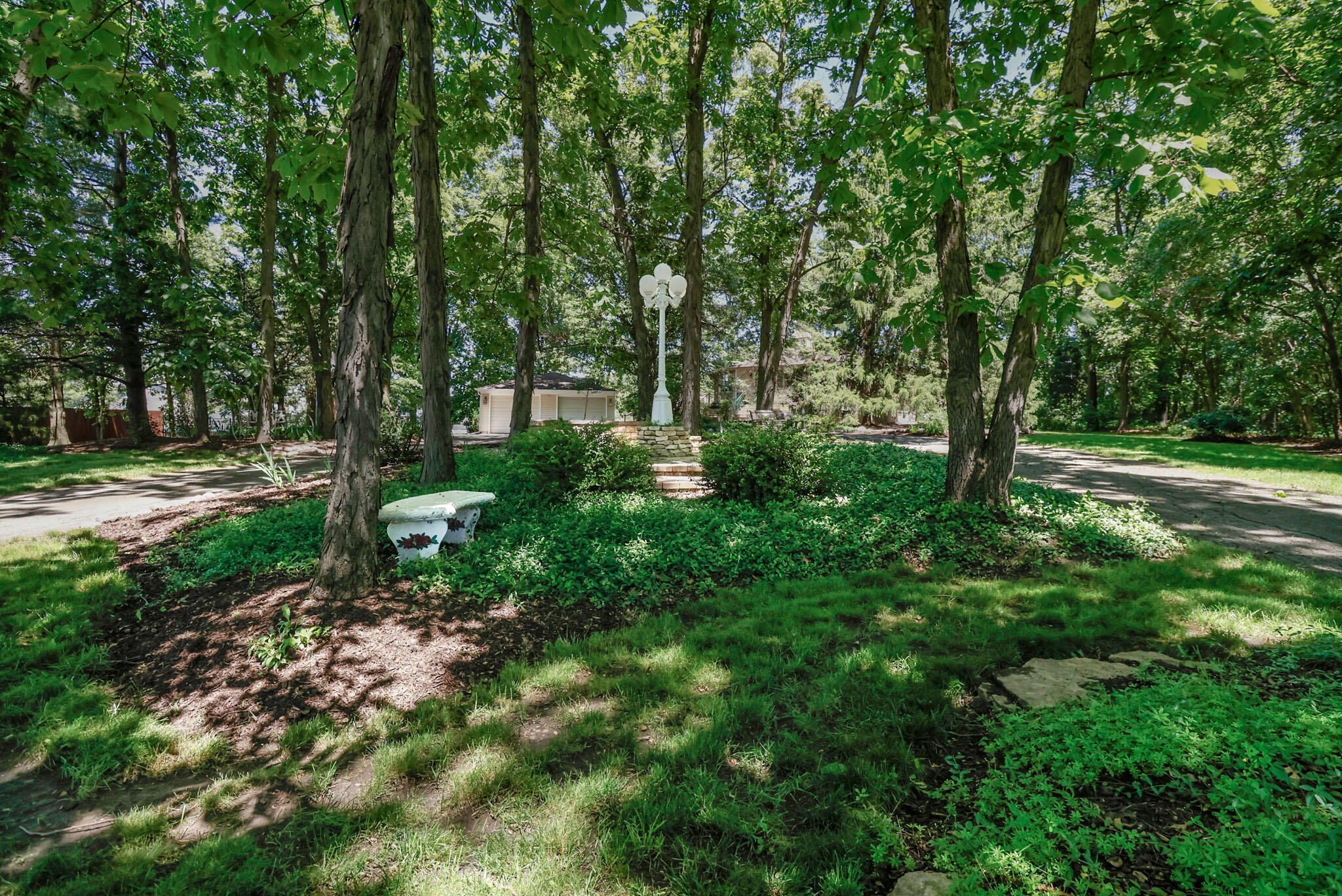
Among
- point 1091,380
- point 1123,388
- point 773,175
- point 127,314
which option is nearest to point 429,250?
point 773,175

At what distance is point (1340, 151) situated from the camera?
8.12m

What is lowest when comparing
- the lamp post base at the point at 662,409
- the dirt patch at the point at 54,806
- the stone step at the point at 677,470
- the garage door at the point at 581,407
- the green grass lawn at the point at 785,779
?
the dirt patch at the point at 54,806

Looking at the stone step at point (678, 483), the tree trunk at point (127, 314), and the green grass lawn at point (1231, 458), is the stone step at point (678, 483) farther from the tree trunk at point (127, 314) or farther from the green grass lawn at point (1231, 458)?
the tree trunk at point (127, 314)

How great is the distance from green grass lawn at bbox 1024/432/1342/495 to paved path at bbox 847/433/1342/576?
52 centimetres

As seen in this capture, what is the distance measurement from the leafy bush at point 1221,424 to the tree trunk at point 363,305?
877 inches

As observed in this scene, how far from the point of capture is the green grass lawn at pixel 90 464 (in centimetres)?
843

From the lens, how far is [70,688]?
2844mm

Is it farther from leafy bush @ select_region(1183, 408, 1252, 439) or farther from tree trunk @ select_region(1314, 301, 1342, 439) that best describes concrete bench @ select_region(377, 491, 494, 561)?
leafy bush @ select_region(1183, 408, 1252, 439)

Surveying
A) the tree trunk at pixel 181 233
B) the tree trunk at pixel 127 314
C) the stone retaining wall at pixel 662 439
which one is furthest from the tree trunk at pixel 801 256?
the tree trunk at pixel 127 314

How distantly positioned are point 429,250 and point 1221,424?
72.9ft

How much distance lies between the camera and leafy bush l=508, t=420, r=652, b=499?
241 inches

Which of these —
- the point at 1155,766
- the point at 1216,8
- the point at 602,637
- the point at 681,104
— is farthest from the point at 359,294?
the point at 681,104

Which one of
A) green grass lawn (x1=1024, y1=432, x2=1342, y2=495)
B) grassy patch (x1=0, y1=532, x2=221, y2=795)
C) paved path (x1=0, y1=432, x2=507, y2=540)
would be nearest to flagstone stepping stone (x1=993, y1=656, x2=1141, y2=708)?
grassy patch (x1=0, y1=532, x2=221, y2=795)

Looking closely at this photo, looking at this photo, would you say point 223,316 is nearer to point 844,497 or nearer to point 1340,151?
point 844,497
